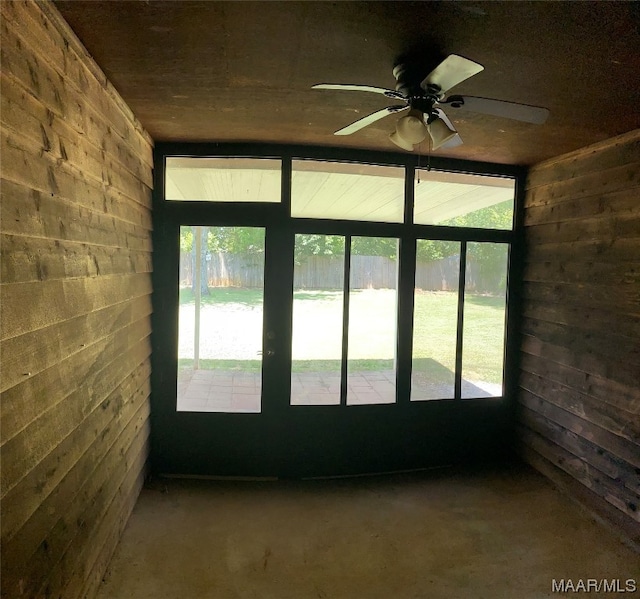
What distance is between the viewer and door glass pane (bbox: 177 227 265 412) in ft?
10.5

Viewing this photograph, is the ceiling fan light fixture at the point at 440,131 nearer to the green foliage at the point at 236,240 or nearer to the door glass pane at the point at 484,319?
the green foliage at the point at 236,240

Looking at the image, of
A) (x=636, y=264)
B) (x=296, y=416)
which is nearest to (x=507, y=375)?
(x=636, y=264)

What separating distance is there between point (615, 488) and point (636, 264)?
1507 millimetres

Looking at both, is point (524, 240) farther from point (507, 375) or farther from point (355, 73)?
point (355, 73)

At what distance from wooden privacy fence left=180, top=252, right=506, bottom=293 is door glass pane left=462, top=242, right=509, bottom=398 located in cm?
3

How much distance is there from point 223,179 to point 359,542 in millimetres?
2740

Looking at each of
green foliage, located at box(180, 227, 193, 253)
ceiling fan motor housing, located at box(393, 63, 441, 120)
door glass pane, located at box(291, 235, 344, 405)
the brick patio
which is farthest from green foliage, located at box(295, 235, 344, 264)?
ceiling fan motor housing, located at box(393, 63, 441, 120)

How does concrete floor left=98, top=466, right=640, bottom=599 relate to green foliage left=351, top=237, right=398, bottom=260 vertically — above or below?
below

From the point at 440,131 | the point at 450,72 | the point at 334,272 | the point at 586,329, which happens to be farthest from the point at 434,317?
the point at 450,72

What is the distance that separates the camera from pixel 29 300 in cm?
137

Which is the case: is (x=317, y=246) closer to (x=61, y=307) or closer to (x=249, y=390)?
(x=249, y=390)

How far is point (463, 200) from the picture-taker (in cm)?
352

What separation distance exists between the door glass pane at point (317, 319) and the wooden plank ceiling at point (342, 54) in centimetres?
99

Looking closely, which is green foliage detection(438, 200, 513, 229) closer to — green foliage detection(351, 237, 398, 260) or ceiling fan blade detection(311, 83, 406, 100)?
green foliage detection(351, 237, 398, 260)
